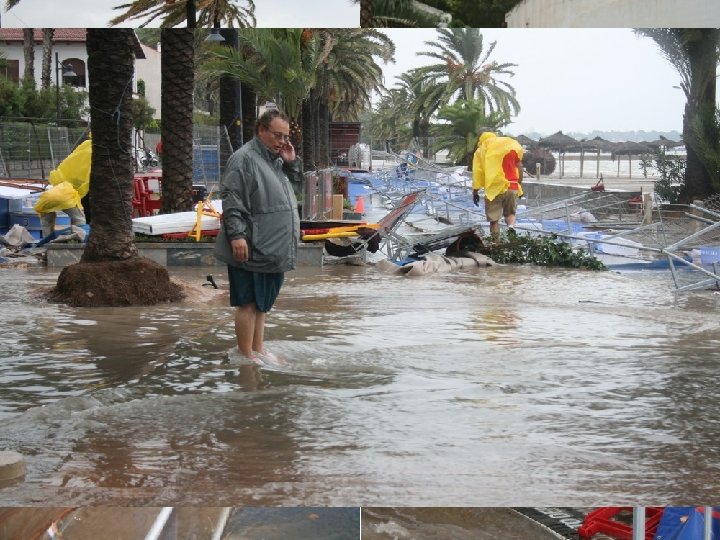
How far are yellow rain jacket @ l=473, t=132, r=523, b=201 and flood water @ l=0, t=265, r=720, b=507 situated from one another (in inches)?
17.3

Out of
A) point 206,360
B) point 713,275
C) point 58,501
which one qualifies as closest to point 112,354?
point 206,360

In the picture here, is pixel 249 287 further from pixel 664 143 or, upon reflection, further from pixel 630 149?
pixel 664 143

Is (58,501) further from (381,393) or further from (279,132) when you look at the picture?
(279,132)

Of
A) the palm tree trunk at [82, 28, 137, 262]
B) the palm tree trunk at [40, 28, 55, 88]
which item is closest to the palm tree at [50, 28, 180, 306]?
the palm tree trunk at [82, 28, 137, 262]

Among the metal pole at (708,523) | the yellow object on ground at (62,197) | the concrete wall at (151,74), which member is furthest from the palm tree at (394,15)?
the metal pole at (708,523)

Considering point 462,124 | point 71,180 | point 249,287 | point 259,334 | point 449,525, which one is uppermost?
point 462,124

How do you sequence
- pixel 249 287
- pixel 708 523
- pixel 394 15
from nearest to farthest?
pixel 708 523
pixel 249 287
pixel 394 15

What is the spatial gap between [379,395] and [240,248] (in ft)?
2.90

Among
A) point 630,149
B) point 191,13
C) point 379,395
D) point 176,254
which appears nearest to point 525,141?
point 630,149

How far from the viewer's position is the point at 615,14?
205 inches

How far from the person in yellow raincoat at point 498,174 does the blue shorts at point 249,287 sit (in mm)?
1140

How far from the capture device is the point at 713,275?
571cm

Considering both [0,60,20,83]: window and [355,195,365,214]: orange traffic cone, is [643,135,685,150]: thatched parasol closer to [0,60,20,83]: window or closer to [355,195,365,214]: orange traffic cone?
[355,195,365,214]: orange traffic cone

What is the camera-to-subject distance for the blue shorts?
516 cm
